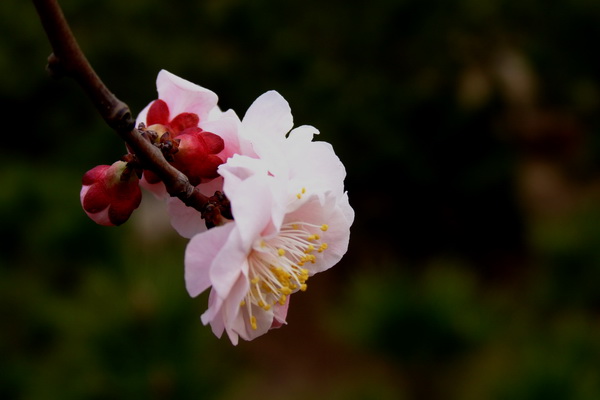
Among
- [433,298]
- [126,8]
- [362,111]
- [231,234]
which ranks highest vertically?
[362,111]

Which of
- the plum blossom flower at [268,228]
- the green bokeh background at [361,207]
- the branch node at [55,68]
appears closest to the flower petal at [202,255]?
the plum blossom flower at [268,228]

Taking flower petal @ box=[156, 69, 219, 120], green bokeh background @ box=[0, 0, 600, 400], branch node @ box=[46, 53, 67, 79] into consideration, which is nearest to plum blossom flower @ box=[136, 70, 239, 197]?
flower petal @ box=[156, 69, 219, 120]

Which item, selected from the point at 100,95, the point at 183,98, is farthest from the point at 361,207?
the point at 100,95

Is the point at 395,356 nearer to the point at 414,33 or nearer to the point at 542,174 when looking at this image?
the point at 414,33

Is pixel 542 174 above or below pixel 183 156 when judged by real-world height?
above

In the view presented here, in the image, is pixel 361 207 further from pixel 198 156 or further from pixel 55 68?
pixel 55 68

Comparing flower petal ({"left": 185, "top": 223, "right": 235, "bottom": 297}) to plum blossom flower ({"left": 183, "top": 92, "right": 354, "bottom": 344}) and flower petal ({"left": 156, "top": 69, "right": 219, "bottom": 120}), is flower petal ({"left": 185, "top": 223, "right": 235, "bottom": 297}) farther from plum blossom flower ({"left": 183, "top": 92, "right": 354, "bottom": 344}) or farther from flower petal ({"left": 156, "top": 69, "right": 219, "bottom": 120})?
flower petal ({"left": 156, "top": 69, "right": 219, "bottom": 120})

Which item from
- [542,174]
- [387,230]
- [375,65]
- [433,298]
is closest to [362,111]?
[375,65]
